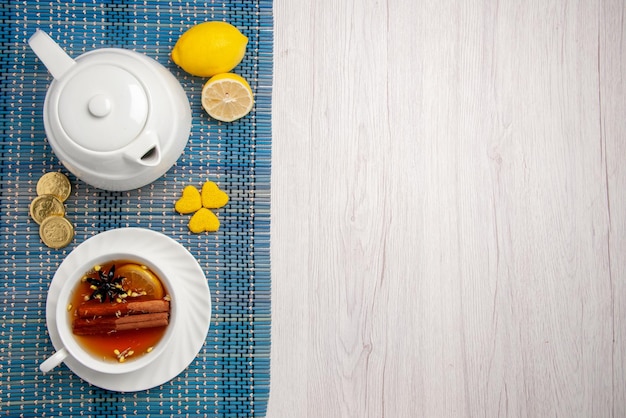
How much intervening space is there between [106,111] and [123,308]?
317mm

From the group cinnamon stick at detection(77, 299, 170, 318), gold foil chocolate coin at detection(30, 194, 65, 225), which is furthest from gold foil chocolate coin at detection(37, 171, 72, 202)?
cinnamon stick at detection(77, 299, 170, 318)

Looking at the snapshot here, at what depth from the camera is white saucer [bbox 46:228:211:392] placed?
92 cm

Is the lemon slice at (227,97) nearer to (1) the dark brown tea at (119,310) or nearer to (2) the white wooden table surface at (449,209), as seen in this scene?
(2) the white wooden table surface at (449,209)

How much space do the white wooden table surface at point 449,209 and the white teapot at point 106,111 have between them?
345 millimetres

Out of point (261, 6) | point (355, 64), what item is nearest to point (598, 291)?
point (355, 64)

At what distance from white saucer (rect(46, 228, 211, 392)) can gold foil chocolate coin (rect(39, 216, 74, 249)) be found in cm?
5

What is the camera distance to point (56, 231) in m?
0.96

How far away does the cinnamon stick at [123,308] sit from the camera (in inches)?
34.4

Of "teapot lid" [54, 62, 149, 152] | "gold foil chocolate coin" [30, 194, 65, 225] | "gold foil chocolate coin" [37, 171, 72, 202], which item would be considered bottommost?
"gold foil chocolate coin" [30, 194, 65, 225]

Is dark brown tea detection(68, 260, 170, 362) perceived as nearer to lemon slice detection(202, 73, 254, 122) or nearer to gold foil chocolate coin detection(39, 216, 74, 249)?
gold foil chocolate coin detection(39, 216, 74, 249)

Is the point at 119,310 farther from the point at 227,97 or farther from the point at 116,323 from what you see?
the point at 227,97

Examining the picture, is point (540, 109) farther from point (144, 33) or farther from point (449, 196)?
point (144, 33)

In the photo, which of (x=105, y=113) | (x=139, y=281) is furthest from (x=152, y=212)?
(x=105, y=113)

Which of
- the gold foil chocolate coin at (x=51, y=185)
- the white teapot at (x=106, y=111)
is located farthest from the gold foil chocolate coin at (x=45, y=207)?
the white teapot at (x=106, y=111)
